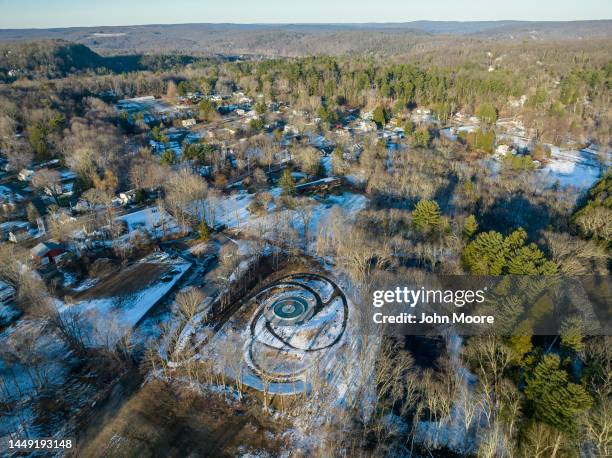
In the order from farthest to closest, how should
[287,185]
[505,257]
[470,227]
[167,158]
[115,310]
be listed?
[167,158]
[287,185]
[470,227]
[115,310]
[505,257]

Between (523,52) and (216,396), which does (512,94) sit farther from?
(216,396)

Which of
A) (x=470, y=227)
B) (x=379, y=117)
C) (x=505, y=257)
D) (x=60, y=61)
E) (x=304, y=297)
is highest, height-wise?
(x=60, y=61)

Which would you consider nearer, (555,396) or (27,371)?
(555,396)

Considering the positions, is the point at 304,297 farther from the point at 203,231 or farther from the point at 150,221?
the point at 150,221

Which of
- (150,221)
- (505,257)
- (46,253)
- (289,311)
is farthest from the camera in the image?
(150,221)

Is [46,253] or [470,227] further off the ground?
[470,227]

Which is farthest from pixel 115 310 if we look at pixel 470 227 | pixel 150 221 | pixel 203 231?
pixel 470 227

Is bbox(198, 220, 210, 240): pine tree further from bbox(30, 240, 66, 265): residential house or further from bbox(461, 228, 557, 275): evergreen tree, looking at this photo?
bbox(461, 228, 557, 275): evergreen tree

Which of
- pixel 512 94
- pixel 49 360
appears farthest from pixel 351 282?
pixel 512 94

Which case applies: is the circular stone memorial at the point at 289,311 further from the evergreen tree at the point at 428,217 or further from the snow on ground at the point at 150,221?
the snow on ground at the point at 150,221
